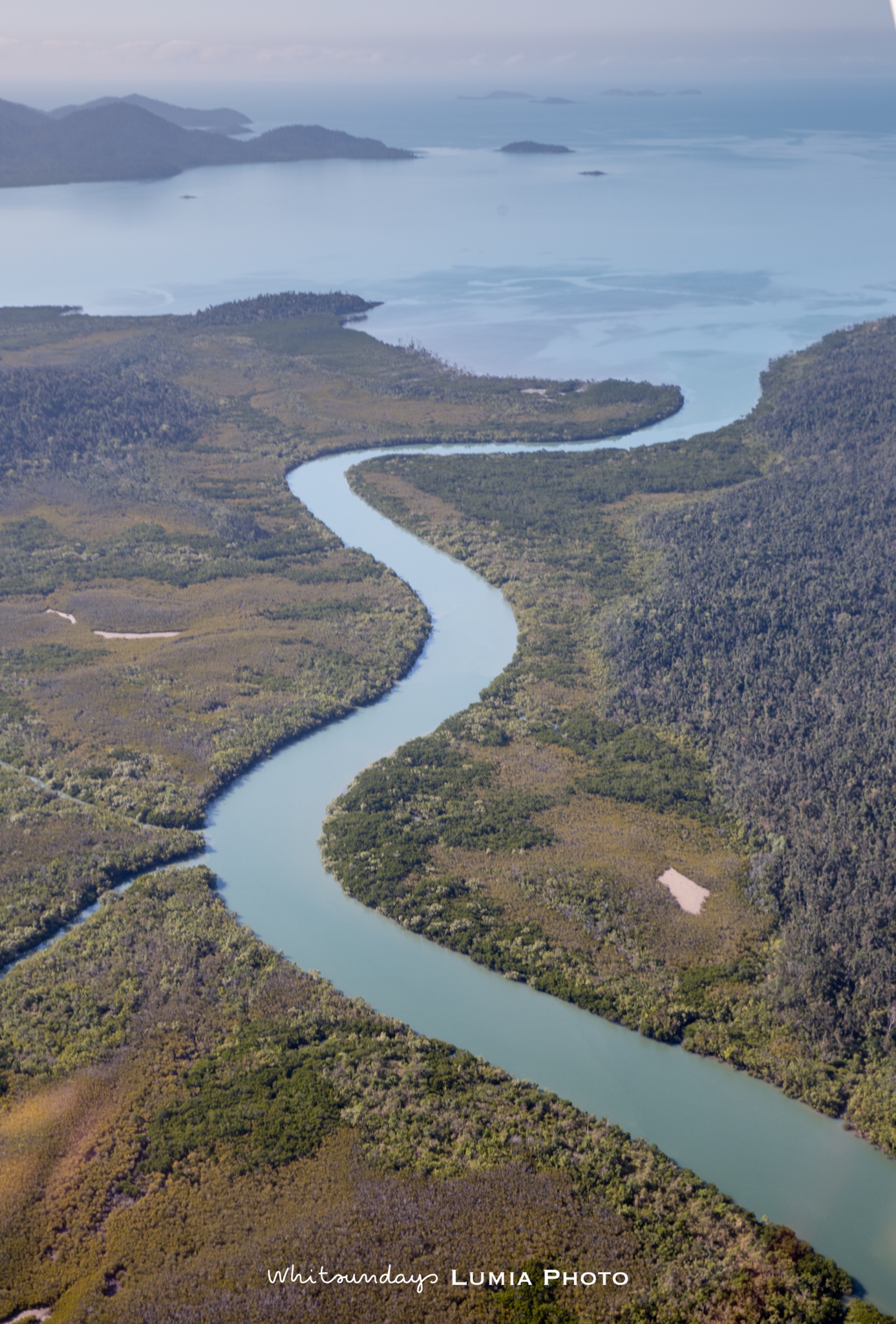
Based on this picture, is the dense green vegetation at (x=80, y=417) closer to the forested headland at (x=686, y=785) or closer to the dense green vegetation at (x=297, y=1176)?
the forested headland at (x=686, y=785)

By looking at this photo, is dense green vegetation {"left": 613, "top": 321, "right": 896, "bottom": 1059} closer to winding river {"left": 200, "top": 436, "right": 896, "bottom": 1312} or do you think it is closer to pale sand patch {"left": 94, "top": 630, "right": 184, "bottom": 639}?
winding river {"left": 200, "top": 436, "right": 896, "bottom": 1312}

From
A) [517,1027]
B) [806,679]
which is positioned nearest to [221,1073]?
[517,1027]

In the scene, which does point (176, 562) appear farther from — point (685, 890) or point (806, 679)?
point (685, 890)

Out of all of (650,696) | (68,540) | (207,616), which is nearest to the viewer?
(650,696)

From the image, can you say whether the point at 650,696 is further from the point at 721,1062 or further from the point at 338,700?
the point at 721,1062

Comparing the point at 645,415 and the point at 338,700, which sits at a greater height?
the point at 645,415

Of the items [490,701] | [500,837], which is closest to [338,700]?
[490,701]

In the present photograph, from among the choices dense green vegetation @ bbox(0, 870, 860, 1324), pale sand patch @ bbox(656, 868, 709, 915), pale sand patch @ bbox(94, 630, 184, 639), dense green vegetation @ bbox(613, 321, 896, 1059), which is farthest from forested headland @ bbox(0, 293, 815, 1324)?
dense green vegetation @ bbox(613, 321, 896, 1059)
